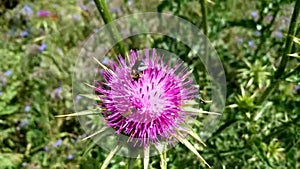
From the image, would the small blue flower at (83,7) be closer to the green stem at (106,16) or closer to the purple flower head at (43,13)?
the purple flower head at (43,13)

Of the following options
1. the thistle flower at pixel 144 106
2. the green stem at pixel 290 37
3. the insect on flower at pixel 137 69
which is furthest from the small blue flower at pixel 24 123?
the green stem at pixel 290 37

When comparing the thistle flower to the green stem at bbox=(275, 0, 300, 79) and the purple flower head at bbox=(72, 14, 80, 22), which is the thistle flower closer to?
the green stem at bbox=(275, 0, 300, 79)

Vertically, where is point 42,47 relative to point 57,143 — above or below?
above

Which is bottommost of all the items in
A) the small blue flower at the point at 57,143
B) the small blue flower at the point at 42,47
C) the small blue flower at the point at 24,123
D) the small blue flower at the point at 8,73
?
the small blue flower at the point at 57,143

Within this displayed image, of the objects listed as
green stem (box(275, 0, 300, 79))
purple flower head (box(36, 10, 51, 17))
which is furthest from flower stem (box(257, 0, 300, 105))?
purple flower head (box(36, 10, 51, 17))

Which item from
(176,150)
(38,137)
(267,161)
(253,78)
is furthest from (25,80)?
(267,161)

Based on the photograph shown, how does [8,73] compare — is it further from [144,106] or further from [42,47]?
[144,106]

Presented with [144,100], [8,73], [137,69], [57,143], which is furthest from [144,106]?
[8,73]
